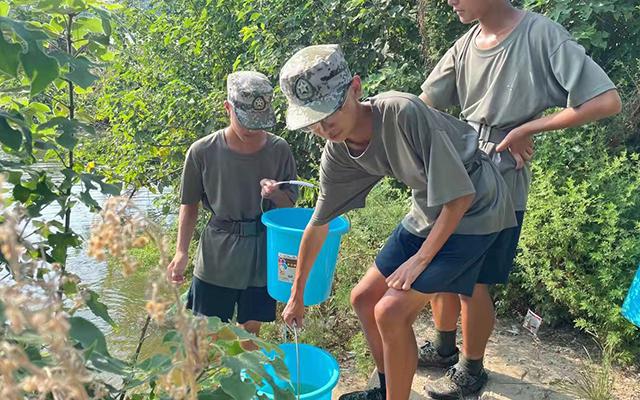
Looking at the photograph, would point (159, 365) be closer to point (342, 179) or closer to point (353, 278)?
point (342, 179)

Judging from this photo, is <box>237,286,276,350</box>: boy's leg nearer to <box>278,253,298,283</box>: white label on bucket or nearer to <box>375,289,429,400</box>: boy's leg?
<box>278,253,298,283</box>: white label on bucket

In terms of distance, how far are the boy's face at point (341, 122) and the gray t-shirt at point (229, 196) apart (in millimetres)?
882

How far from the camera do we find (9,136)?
1.35 m

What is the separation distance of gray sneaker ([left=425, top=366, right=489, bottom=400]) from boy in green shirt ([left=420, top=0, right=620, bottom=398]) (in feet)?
0.10

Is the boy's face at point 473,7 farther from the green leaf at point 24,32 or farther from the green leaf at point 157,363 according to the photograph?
the green leaf at point 157,363

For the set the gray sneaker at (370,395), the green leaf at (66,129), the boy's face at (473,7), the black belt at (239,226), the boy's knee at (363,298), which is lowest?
the gray sneaker at (370,395)

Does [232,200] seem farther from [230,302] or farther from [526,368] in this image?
[526,368]

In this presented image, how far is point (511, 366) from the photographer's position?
320cm

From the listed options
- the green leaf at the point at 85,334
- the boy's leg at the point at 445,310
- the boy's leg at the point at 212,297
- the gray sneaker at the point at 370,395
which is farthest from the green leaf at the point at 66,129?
the boy's leg at the point at 445,310

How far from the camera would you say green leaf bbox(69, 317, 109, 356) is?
1086 mm

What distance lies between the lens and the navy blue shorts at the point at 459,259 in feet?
7.48

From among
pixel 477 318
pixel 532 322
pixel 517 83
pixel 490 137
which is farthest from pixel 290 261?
pixel 532 322

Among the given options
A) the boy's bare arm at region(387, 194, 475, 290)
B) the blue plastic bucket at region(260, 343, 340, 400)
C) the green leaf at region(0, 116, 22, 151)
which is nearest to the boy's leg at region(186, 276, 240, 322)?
the blue plastic bucket at region(260, 343, 340, 400)

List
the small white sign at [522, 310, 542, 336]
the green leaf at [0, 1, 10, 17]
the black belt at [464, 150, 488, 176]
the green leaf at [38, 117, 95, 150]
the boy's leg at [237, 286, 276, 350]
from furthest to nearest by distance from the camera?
the small white sign at [522, 310, 542, 336] → the boy's leg at [237, 286, 276, 350] → the black belt at [464, 150, 488, 176] → the green leaf at [38, 117, 95, 150] → the green leaf at [0, 1, 10, 17]
